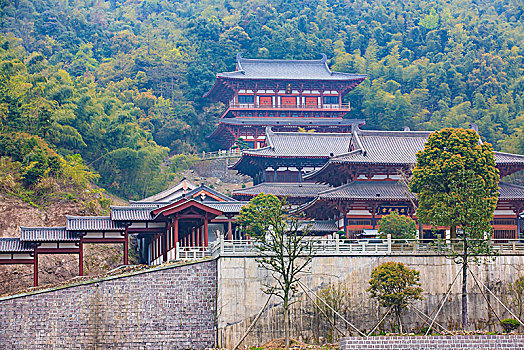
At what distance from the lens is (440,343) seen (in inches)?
1283

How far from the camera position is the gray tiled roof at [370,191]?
4997 cm

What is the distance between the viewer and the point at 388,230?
145 feet

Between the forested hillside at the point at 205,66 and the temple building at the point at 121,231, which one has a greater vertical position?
the forested hillside at the point at 205,66

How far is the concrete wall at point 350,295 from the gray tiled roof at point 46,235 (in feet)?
40.3

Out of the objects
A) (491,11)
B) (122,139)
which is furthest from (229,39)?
(491,11)

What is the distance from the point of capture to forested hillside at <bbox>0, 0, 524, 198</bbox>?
69938 mm

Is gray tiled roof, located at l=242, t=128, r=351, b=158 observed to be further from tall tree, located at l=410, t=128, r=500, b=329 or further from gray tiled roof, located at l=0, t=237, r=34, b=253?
gray tiled roof, located at l=0, t=237, r=34, b=253

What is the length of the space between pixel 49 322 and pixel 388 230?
17777 mm

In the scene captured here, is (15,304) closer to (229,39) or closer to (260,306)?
(260,306)

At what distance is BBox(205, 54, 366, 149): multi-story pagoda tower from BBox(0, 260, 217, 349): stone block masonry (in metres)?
42.5

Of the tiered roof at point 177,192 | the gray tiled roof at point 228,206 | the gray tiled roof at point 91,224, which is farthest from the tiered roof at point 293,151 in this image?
the gray tiled roof at point 91,224

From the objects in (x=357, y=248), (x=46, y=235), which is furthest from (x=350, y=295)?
(x=46, y=235)

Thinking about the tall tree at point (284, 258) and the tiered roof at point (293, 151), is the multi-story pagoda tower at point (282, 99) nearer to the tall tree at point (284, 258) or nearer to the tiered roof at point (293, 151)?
the tiered roof at point (293, 151)

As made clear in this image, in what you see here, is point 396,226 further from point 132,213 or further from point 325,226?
point 132,213
